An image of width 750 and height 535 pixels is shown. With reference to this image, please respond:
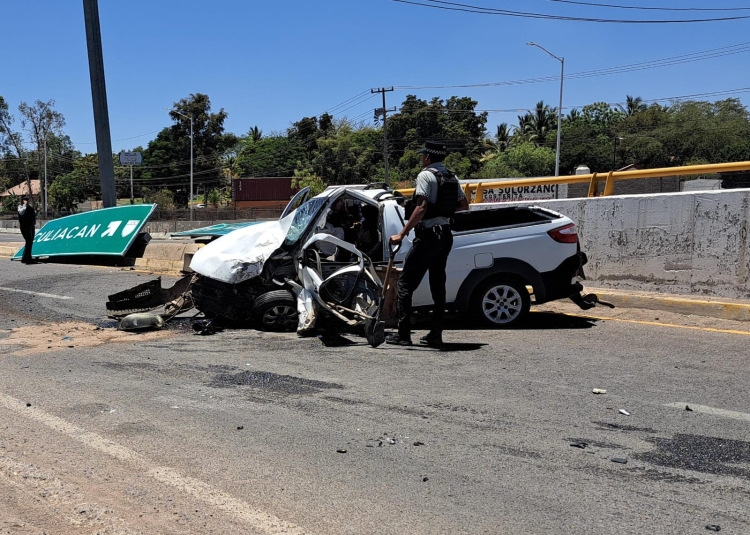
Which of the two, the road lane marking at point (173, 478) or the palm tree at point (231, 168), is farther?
the palm tree at point (231, 168)

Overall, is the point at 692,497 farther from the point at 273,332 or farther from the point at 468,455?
the point at 273,332

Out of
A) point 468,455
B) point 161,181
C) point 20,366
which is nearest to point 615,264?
point 468,455

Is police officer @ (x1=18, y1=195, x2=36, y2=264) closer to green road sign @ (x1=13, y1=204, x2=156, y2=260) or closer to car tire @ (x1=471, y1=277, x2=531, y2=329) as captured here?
green road sign @ (x1=13, y1=204, x2=156, y2=260)

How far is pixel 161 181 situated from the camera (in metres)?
90.5

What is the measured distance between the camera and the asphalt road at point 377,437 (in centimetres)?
337

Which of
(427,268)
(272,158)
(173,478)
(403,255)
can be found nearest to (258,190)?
(272,158)

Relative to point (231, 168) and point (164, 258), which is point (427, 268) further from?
point (231, 168)

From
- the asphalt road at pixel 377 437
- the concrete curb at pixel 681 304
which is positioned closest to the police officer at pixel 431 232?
the asphalt road at pixel 377 437

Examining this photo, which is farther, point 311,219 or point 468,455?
point 311,219

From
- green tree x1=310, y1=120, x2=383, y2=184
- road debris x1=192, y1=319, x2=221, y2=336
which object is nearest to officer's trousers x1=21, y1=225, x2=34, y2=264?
road debris x1=192, y1=319, x2=221, y2=336

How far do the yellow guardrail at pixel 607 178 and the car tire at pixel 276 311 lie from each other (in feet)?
14.2

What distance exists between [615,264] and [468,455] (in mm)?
7193

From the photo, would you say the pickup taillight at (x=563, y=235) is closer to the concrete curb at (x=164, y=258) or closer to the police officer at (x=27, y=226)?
the concrete curb at (x=164, y=258)

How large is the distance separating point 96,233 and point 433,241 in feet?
46.0
